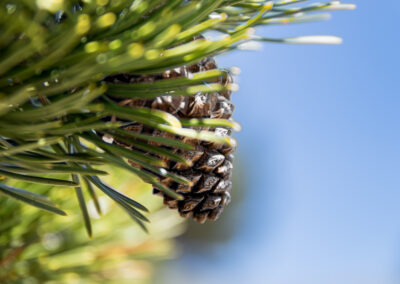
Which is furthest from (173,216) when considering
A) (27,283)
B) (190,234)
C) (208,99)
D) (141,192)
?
(190,234)

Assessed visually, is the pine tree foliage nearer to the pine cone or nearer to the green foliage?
the pine cone

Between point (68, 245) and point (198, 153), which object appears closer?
point (198, 153)

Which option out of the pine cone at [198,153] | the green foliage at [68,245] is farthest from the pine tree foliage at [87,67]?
the green foliage at [68,245]

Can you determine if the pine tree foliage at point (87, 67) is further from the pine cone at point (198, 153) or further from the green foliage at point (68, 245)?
the green foliage at point (68, 245)

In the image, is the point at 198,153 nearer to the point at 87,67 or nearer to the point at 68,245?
the point at 87,67

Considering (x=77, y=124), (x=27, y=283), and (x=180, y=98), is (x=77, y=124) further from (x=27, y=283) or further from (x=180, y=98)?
(x=27, y=283)

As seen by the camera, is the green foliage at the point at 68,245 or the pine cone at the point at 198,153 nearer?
the pine cone at the point at 198,153

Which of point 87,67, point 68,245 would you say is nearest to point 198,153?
point 87,67

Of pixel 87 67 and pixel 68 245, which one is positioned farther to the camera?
pixel 68 245
